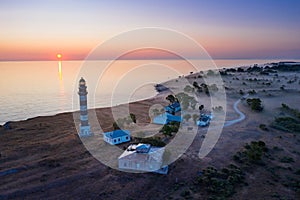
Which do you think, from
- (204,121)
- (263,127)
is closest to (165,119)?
(204,121)

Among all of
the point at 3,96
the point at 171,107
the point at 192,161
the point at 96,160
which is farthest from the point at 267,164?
the point at 3,96

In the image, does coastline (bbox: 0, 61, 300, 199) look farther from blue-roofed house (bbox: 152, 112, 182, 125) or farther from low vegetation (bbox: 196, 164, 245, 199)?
blue-roofed house (bbox: 152, 112, 182, 125)

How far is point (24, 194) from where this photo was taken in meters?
17.5

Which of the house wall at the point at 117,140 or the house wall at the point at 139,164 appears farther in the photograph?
the house wall at the point at 117,140

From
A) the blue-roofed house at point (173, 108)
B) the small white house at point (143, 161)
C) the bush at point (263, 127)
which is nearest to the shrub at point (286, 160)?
the bush at point (263, 127)

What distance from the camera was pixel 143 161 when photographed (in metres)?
20.5

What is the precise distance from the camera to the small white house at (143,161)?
20.4m

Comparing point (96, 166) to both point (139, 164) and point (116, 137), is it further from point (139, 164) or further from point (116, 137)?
point (116, 137)

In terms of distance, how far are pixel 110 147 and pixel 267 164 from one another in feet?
48.4

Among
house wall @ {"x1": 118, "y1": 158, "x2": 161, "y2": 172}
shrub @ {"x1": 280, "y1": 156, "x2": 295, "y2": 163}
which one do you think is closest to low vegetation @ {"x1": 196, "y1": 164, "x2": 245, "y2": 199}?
house wall @ {"x1": 118, "y1": 158, "x2": 161, "y2": 172}

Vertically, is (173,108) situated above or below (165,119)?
above

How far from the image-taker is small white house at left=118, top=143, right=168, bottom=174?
66.8ft

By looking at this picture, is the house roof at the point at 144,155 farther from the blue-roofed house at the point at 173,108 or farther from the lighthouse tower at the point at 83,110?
the blue-roofed house at the point at 173,108

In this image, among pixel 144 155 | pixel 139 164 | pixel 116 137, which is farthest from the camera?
pixel 116 137
